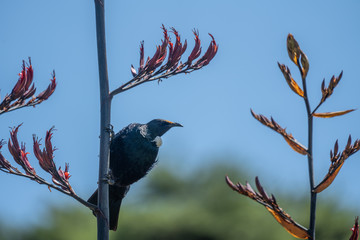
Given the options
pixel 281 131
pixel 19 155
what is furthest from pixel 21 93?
pixel 281 131

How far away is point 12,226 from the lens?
1134cm

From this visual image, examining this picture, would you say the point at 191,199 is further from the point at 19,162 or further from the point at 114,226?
the point at 19,162

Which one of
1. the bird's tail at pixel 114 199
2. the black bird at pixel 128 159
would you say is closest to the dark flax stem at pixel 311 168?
the black bird at pixel 128 159

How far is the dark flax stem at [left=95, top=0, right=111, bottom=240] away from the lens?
85.3 inches

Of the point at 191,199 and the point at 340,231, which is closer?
the point at 340,231

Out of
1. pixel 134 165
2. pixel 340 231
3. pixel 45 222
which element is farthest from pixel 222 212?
pixel 134 165

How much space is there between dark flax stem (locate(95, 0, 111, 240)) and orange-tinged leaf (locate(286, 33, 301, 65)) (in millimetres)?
889

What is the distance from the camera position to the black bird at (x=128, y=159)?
10.9ft

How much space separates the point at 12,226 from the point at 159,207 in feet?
10.2

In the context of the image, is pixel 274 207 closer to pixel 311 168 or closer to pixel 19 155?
pixel 311 168

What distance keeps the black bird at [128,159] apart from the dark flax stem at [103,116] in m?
1.06

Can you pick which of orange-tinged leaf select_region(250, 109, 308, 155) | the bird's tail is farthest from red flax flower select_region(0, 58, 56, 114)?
the bird's tail

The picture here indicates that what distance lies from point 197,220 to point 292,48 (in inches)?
401

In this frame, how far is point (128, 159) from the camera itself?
11.0ft
